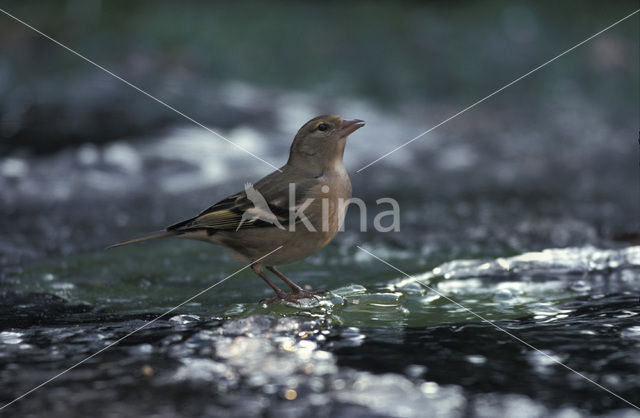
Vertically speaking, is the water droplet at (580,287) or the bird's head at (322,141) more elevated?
the bird's head at (322,141)

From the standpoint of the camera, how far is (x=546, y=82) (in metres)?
12.3

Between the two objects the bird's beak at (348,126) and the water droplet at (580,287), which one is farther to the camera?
the bird's beak at (348,126)

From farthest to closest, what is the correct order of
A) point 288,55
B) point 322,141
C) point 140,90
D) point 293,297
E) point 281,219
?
point 288,55, point 140,90, point 322,141, point 281,219, point 293,297

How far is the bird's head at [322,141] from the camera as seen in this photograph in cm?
456

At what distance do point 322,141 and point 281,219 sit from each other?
65cm

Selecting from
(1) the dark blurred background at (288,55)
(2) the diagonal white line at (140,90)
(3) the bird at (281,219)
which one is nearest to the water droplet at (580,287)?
(3) the bird at (281,219)

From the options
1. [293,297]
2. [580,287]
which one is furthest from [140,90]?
[580,287]

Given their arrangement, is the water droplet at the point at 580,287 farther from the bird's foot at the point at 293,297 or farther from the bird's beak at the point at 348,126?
the bird's beak at the point at 348,126

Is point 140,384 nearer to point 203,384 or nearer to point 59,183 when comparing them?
point 203,384

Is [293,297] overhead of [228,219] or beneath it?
beneath

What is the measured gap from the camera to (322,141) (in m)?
4.58

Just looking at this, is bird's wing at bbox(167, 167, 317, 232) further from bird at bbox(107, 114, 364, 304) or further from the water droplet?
the water droplet

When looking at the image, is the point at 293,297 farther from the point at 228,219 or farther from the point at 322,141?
the point at 322,141

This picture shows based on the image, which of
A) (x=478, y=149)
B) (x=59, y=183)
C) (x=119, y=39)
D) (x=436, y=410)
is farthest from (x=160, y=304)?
(x=119, y=39)
